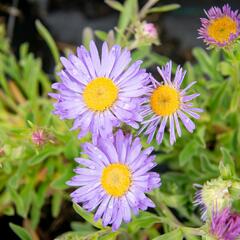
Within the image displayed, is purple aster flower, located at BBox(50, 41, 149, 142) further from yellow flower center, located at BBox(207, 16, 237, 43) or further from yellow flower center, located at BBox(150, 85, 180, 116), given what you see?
yellow flower center, located at BBox(207, 16, 237, 43)

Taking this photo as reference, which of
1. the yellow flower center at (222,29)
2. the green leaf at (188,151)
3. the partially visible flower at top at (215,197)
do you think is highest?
the yellow flower center at (222,29)

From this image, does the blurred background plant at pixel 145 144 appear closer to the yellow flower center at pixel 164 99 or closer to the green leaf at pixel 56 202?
the green leaf at pixel 56 202

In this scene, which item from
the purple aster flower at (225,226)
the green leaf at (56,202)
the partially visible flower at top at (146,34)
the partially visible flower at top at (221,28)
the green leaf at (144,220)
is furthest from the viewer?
the green leaf at (56,202)

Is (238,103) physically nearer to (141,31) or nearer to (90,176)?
(141,31)

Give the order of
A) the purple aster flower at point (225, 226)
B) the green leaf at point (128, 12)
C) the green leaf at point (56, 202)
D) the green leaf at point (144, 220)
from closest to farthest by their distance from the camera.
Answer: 1. the purple aster flower at point (225, 226)
2. the green leaf at point (144, 220)
3. the green leaf at point (128, 12)
4. the green leaf at point (56, 202)

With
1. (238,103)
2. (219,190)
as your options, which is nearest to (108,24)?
(238,103)

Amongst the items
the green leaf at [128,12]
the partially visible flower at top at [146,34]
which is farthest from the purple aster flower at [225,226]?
the green leaf at [128,12]

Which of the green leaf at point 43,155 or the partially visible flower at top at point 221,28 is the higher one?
the partially visible flower at top at point 221,28

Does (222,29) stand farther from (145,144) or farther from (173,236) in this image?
(173,236)

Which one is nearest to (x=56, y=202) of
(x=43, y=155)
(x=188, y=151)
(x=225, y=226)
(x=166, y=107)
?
(x=43, y=155)
